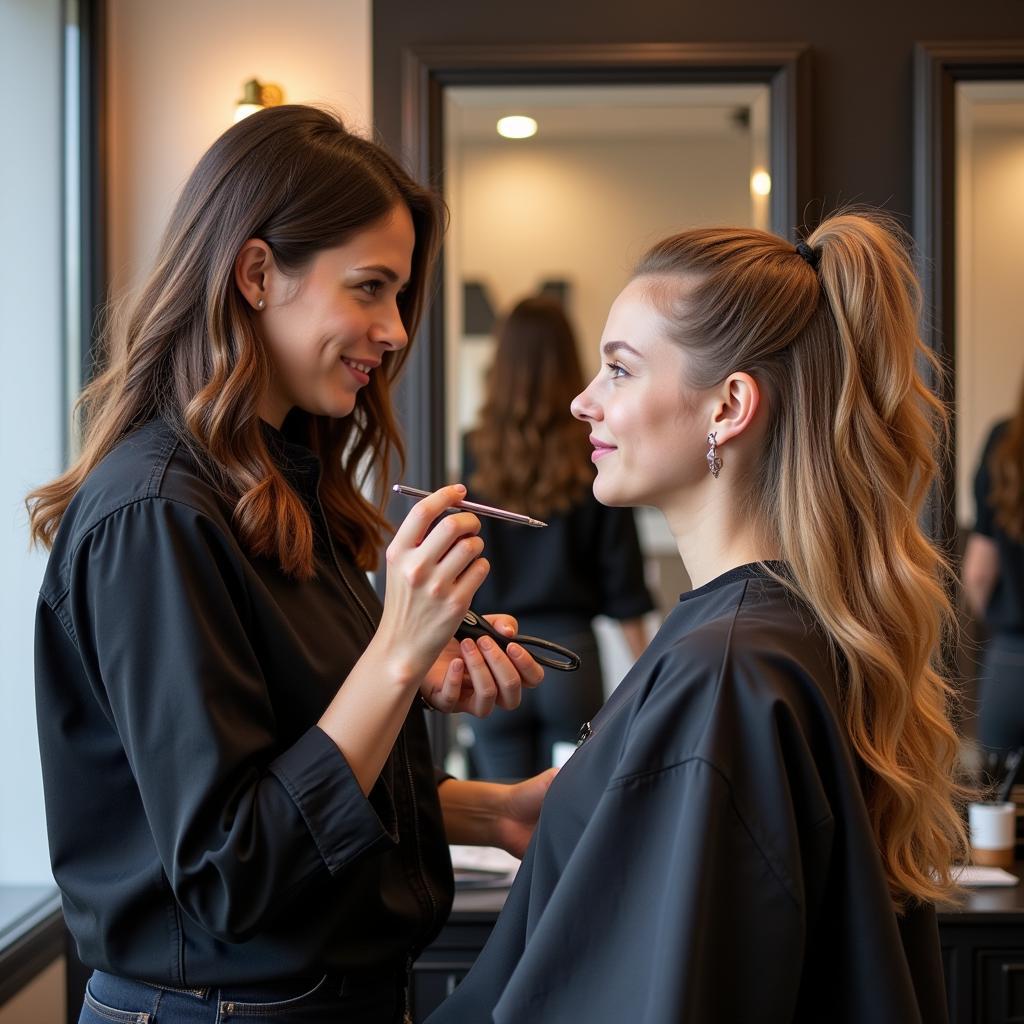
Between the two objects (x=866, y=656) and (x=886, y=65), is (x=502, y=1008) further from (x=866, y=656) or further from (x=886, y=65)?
(x=886, y=65)

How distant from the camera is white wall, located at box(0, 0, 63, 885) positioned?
228cm

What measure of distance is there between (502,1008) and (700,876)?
23 cm

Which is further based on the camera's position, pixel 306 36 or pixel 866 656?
pixel 306 36

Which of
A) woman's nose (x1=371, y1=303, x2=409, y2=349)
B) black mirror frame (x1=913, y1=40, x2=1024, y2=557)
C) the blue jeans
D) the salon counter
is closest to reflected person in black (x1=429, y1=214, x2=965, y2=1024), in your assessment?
the blue jeans

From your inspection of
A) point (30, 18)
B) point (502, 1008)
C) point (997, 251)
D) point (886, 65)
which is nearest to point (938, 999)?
point (502, 1008)

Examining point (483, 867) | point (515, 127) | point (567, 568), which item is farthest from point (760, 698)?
point (515, 127)

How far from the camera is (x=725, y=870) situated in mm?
1012

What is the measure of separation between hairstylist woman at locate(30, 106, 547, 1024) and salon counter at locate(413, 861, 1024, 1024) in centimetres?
52

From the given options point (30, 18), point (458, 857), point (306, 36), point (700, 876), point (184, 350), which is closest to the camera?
point (700, 876)

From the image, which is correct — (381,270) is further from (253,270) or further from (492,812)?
(492,812)

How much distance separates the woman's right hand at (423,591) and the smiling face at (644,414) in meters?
0.20

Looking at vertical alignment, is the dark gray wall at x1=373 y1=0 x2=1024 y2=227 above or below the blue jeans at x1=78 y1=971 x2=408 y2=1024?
above

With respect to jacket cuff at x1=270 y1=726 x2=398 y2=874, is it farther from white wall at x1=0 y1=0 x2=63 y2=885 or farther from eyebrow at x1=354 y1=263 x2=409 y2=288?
white wall at x1=0 y1=0 x2=63 y2=885

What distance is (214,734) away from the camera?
3.56 feet
